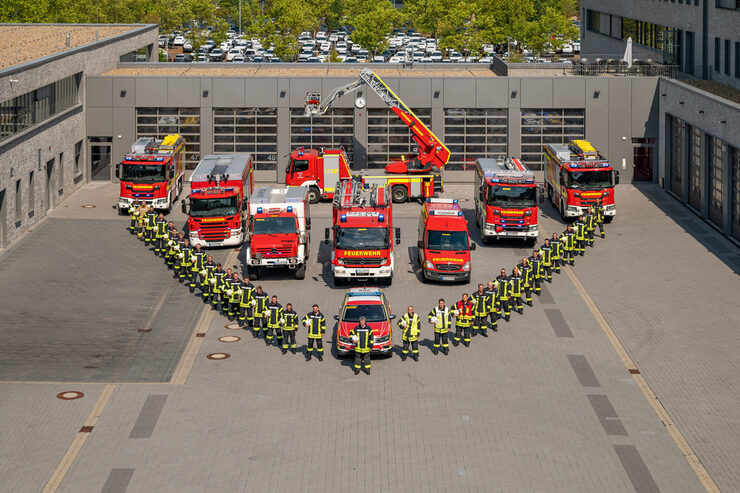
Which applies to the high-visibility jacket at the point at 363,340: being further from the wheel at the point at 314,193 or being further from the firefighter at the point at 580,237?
the wheel at the point at 314,193

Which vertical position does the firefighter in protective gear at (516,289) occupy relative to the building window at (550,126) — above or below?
below

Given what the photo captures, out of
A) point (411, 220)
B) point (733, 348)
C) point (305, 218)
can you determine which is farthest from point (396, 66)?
point (733, 348)

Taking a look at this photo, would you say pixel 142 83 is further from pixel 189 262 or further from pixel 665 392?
pixel 665 392

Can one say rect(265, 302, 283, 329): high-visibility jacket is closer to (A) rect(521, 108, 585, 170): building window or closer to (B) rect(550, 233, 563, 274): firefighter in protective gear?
(B) rect(550, 233, 563, 274): firefighter in protective gear

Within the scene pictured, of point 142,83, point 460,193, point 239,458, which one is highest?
point 142,83

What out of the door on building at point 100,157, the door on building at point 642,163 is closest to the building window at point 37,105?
the door on building at point 100,157

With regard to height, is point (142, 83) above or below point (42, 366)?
above
